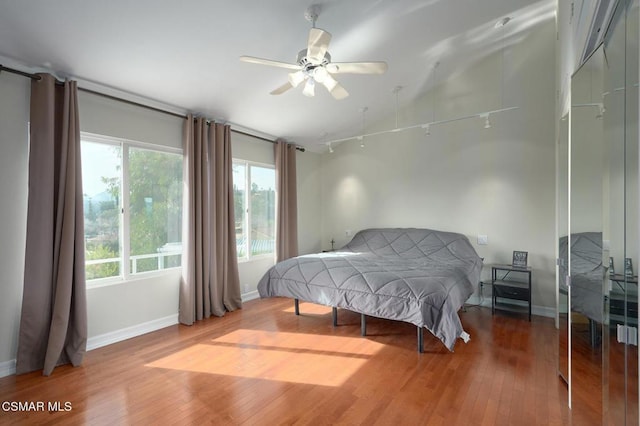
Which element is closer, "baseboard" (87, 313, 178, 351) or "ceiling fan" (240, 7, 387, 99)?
"ceiling fan" (240, 7, 387, 99)

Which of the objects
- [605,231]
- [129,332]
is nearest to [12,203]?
[129,332]

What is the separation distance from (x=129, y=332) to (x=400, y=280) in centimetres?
301

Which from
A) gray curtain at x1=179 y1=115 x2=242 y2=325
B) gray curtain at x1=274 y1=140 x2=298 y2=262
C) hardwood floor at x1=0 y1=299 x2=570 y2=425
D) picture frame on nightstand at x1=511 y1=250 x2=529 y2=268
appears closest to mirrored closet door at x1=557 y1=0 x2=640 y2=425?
hardwood floor at x1=0 y1=299 x2=570 y2=425

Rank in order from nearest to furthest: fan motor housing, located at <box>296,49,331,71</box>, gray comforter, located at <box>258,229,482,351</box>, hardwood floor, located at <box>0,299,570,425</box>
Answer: hardwood floor, located at <box>0,299,570,425</box> → fan motor housing, located at <box>296,49,331,71</box> → gray comforter, located at <box>258,229,482,351</box>

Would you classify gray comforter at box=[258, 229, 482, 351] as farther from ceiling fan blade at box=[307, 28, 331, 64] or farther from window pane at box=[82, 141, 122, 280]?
ceiling fan blade at box=[307, 28, 331, 64]

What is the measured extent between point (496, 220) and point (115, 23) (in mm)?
4975

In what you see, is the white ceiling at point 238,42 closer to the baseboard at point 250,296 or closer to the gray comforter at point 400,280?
the gray comforter at point 400,280

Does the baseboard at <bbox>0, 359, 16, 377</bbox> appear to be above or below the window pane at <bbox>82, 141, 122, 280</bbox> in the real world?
below

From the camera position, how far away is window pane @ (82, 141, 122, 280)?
318cm

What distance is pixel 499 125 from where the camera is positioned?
4.50m

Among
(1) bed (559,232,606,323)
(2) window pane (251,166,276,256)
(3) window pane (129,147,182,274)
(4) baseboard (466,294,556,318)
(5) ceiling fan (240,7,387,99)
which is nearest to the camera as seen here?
(1) bed (559,232,606,323)

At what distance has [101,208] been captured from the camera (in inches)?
129

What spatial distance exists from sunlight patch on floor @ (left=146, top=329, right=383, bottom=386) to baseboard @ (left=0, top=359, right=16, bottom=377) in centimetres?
108

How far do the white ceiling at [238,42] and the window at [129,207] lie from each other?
674mm
